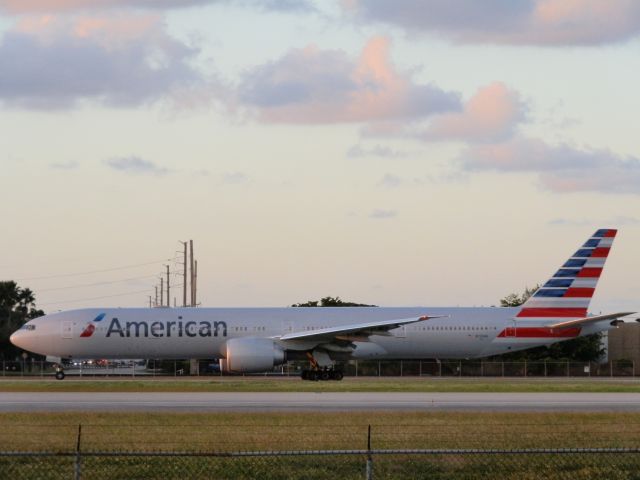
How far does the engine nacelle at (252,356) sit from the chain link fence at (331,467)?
30037 millimetres

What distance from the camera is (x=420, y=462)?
Result: 18.6m

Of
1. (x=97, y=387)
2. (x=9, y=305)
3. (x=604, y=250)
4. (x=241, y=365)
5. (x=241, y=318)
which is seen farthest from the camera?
(x=9, y=305)

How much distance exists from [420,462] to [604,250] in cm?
4030

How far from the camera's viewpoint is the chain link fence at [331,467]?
17.5 m

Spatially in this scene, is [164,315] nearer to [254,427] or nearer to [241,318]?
[241,318]

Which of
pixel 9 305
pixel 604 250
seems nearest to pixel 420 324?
pixel 604 250

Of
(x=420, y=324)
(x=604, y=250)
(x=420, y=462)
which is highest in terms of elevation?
(x=604, y=250)

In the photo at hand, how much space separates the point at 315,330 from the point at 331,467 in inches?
1328

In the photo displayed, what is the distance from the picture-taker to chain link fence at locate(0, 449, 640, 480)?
57.4ft

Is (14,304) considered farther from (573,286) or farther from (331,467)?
(331,467)

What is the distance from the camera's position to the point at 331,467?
1848 cm

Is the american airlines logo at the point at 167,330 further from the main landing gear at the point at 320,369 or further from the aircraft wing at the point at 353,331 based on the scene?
the main landing gear at the point at 320,369

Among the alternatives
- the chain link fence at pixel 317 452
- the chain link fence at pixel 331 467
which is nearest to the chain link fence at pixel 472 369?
the chain link fence at pixel 317 452

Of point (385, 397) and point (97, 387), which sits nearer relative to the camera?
point (385, 397)
